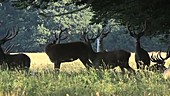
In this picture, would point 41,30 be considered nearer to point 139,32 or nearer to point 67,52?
point 139,32

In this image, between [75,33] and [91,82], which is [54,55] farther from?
[75,33]

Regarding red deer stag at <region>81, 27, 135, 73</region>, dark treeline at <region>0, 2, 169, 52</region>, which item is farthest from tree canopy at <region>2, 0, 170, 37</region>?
dark treeline at <region>0, 2, 169, 52</region>

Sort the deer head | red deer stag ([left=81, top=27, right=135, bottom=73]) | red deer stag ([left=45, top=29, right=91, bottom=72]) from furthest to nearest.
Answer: the deer head
red deer stag ([left=45, top=29, right=91, bottom=72])
red deer stag ([left=81, top=27, right=135, bottom=73])

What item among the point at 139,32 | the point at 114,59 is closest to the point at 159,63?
the point at 139,32

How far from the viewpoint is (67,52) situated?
1513 cm

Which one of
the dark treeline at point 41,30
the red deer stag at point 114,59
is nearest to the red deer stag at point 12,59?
the red deer stag at point 114,59

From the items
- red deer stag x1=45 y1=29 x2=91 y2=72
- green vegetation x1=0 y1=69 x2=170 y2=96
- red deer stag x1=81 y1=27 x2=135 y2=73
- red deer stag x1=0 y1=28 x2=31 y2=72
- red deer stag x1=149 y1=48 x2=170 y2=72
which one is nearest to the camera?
green vegetation x1=0 y1=69 x2=170 y2=96

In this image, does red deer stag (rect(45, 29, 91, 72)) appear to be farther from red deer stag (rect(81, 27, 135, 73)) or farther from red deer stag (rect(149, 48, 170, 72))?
red deer stag (rect(149, 48, 170, 72))

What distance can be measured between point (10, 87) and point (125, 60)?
758cm

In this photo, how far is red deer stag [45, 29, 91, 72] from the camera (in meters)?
14.9

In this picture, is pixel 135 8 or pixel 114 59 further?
pixel 114 59

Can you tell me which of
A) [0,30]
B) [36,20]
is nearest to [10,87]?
[0,30]

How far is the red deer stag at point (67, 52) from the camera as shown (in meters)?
14.9

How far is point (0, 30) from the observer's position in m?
57.4
